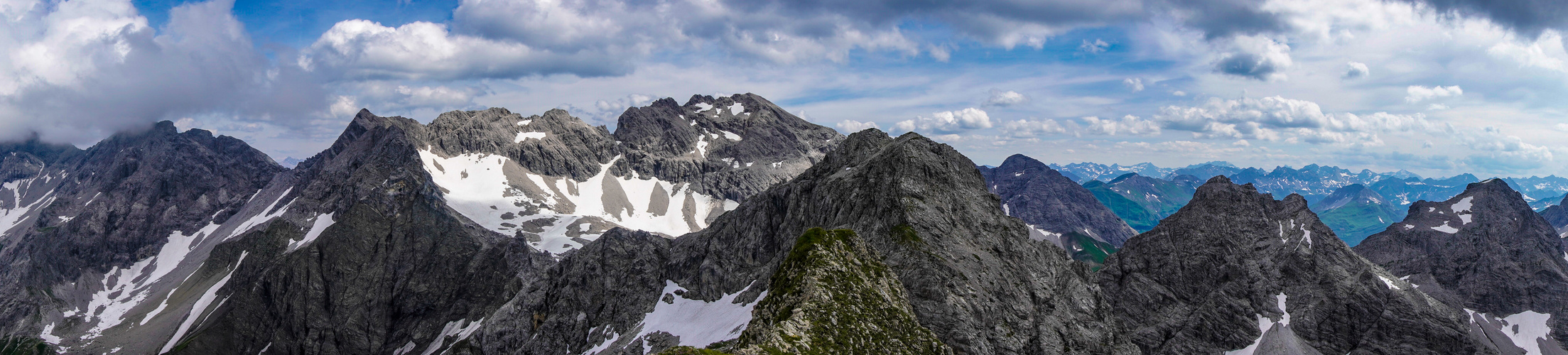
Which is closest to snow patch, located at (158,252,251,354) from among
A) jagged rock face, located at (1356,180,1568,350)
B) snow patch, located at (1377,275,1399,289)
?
snow patch, located at (1377,275,1399,289)

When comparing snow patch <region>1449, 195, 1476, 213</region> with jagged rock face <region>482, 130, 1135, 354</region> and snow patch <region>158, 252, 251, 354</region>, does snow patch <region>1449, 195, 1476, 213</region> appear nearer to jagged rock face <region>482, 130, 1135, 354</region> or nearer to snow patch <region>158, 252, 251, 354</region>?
jagged rock face <region>482, 130, 1135, 354</region>

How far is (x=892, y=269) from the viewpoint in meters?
58.1

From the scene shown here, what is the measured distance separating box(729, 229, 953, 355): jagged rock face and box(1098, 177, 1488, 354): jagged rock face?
7846 centimetres

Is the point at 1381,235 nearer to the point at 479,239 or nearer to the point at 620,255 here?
the point at 620,255

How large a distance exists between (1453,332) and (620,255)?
112871mm

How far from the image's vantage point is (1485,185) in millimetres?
167125

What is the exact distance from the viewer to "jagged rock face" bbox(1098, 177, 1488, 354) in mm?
98000

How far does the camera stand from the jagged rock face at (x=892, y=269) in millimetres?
58156

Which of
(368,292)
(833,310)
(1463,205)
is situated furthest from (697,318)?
(1463,205)

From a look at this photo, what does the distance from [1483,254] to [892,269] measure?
157 m

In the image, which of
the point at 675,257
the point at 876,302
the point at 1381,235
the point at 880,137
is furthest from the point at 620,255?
the point at 1381,235

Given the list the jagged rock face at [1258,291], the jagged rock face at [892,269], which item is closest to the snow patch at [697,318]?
the jagged rock face at [892,269]

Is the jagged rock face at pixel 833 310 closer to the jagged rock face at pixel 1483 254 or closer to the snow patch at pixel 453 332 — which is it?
the snow patch at pixel 453 332

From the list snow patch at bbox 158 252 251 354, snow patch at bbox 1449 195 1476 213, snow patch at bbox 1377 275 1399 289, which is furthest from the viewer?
snow patch at bbox 158 252 251 354
